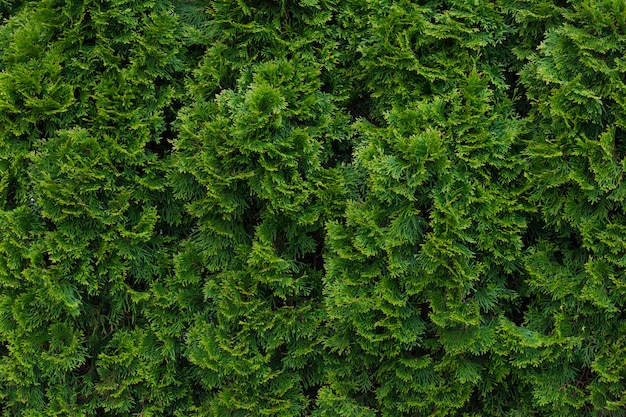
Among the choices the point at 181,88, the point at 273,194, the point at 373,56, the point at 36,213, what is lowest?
the point at 36,213

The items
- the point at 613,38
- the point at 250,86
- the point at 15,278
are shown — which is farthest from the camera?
the point at 15,278

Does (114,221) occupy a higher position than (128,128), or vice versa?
(128,128)

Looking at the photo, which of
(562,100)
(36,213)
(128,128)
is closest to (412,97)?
(562,100)

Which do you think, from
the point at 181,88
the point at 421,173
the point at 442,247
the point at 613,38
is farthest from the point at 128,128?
the point at 613,38

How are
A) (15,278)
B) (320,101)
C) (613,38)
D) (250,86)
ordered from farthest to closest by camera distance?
(15,278), (320,101), (250,86), (613,38)

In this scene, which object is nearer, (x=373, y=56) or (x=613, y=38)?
(x=613, y=38)

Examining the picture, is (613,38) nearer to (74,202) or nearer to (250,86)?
(250,86)
